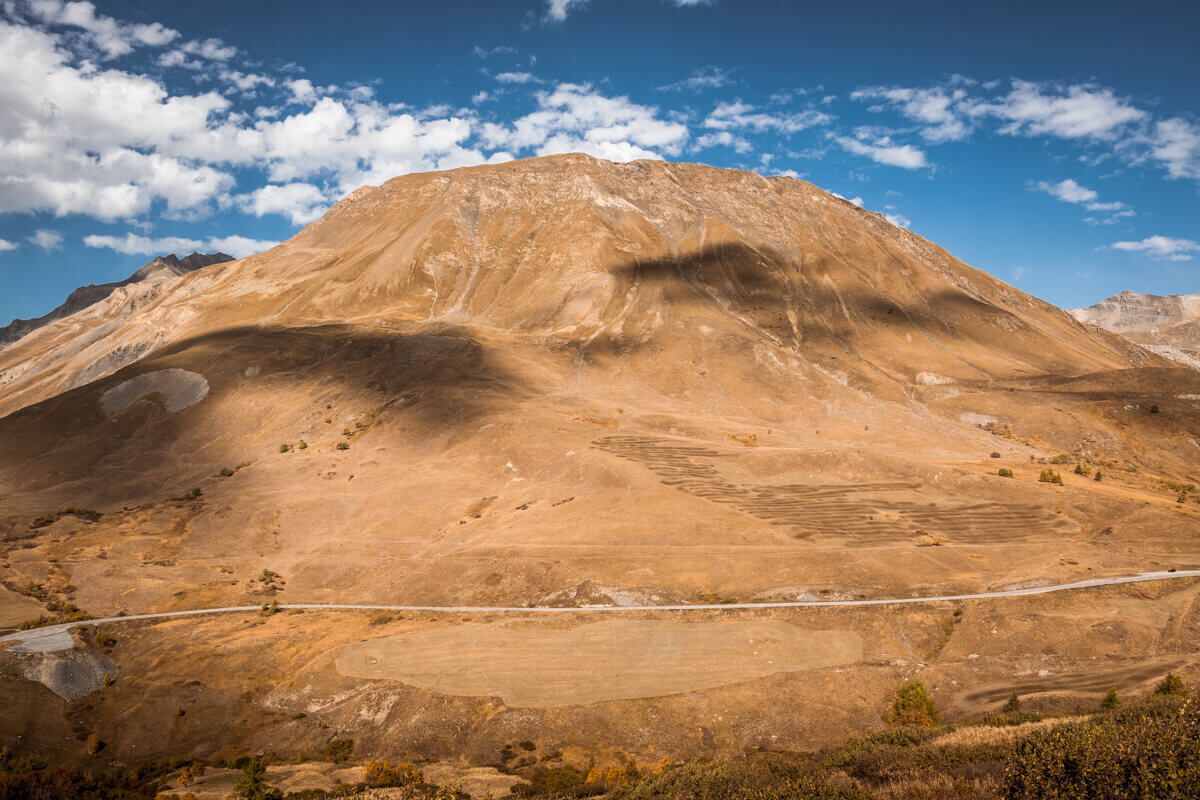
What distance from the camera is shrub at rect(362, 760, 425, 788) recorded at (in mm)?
21812

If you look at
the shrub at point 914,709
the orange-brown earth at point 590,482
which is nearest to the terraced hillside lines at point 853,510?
the orange-brown earth at point 590,482

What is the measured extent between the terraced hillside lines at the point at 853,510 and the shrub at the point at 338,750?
32322mm

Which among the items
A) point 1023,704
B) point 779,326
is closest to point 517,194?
point 779,326

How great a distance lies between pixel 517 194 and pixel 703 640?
413 feet

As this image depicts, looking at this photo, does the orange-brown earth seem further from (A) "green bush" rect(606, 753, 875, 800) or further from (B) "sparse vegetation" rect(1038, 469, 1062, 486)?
(A) "green bush" rect(606, 753, 875, 800)

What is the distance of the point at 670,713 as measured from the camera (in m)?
27.0

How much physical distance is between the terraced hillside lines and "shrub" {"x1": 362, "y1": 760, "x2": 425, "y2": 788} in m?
31.9

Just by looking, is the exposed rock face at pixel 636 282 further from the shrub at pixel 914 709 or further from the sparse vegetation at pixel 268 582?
the shrub at pixel 914 709

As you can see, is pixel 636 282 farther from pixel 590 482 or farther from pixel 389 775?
pixel 389 775

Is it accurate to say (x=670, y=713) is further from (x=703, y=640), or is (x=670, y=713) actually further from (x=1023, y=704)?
(x=1023, y=704)

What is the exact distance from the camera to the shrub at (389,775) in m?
21.8

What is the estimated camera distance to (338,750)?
1026 inches

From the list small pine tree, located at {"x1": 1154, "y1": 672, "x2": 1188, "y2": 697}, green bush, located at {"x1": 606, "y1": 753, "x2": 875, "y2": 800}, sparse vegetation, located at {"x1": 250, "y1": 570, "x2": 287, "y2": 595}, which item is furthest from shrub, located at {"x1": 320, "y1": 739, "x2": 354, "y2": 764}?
small pine tree, located at {"x1": 1154, "y1": 672, "x2": 1188, "y2": 697}

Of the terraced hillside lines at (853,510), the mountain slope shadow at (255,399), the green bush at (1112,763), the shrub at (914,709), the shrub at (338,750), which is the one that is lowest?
the shrub at (338,750)
